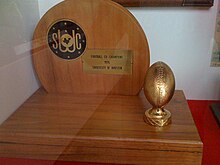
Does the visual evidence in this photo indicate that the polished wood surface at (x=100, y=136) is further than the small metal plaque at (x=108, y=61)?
No

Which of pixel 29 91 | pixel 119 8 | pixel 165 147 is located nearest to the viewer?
pixel 165 147

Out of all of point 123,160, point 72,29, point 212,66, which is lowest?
point 123,160

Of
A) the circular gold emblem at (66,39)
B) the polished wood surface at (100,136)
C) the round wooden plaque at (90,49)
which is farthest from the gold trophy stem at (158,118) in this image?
the circular gold emblem at (66,39)

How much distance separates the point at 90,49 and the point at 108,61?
0.18 feet

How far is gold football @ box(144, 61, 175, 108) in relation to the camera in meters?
0.53

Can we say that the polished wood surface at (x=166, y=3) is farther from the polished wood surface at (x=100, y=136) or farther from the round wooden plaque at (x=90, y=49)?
the polished wood surface at (x=100, y=136)

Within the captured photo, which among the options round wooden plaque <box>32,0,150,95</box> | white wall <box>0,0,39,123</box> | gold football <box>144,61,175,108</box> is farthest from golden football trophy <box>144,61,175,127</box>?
white wall <box>0,0,39,123</box>

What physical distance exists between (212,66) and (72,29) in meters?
0.40

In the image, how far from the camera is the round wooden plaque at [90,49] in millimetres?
641

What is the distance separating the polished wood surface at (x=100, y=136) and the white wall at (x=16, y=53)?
0.05 m

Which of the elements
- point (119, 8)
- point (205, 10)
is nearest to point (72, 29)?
point (119, 8)

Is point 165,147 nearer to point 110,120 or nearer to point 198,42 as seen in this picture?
point 110,120

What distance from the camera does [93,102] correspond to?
68 cm

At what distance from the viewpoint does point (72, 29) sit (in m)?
0.66
